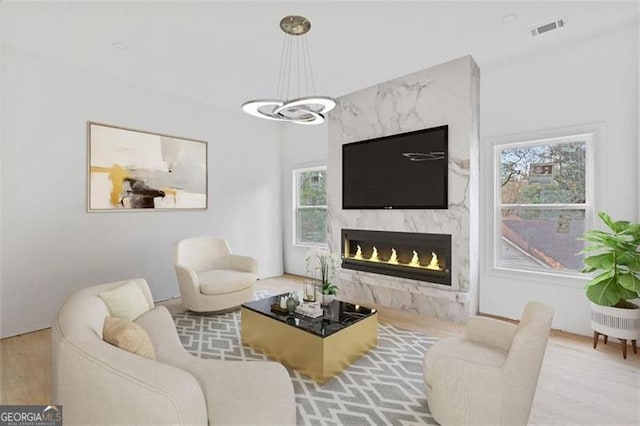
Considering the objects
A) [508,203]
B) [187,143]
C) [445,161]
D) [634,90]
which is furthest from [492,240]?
[187,143]

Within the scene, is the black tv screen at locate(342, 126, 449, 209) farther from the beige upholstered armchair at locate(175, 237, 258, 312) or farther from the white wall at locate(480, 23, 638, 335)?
the beige upholstered armchair at locate(175, 237, 258, 312)

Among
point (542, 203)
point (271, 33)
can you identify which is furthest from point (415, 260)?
point (271, 33)

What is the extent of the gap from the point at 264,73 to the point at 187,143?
176cm

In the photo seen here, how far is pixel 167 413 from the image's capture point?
1.04 m

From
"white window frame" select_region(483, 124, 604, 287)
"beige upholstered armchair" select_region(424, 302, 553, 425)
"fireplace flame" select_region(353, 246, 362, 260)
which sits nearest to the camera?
"beige upholstered armchair" select_region(424, 302, 553, 425)

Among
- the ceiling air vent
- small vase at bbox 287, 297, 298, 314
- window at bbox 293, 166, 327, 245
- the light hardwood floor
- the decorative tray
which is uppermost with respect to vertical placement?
the ceiling air vent

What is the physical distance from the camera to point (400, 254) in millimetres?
4473

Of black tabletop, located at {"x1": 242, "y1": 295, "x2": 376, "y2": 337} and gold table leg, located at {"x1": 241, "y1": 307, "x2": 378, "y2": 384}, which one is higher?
black tabletop, located at {"x1": 242, "y1": 295, "x2": 376, "y2": 337}

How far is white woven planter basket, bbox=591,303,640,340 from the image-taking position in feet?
9.20

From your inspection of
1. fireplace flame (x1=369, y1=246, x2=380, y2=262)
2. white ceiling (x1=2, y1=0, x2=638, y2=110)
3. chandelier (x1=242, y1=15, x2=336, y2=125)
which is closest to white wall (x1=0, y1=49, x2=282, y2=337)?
white ceiling (x1=2, y1=0, x2=638, y2=110)

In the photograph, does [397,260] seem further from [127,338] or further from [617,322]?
[127,338]

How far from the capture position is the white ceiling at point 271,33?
2.81 m

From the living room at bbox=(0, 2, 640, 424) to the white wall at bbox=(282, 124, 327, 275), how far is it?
0.94 metres

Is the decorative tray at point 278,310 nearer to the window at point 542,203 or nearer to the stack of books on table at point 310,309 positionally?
the stack of books on table at point 310,309
